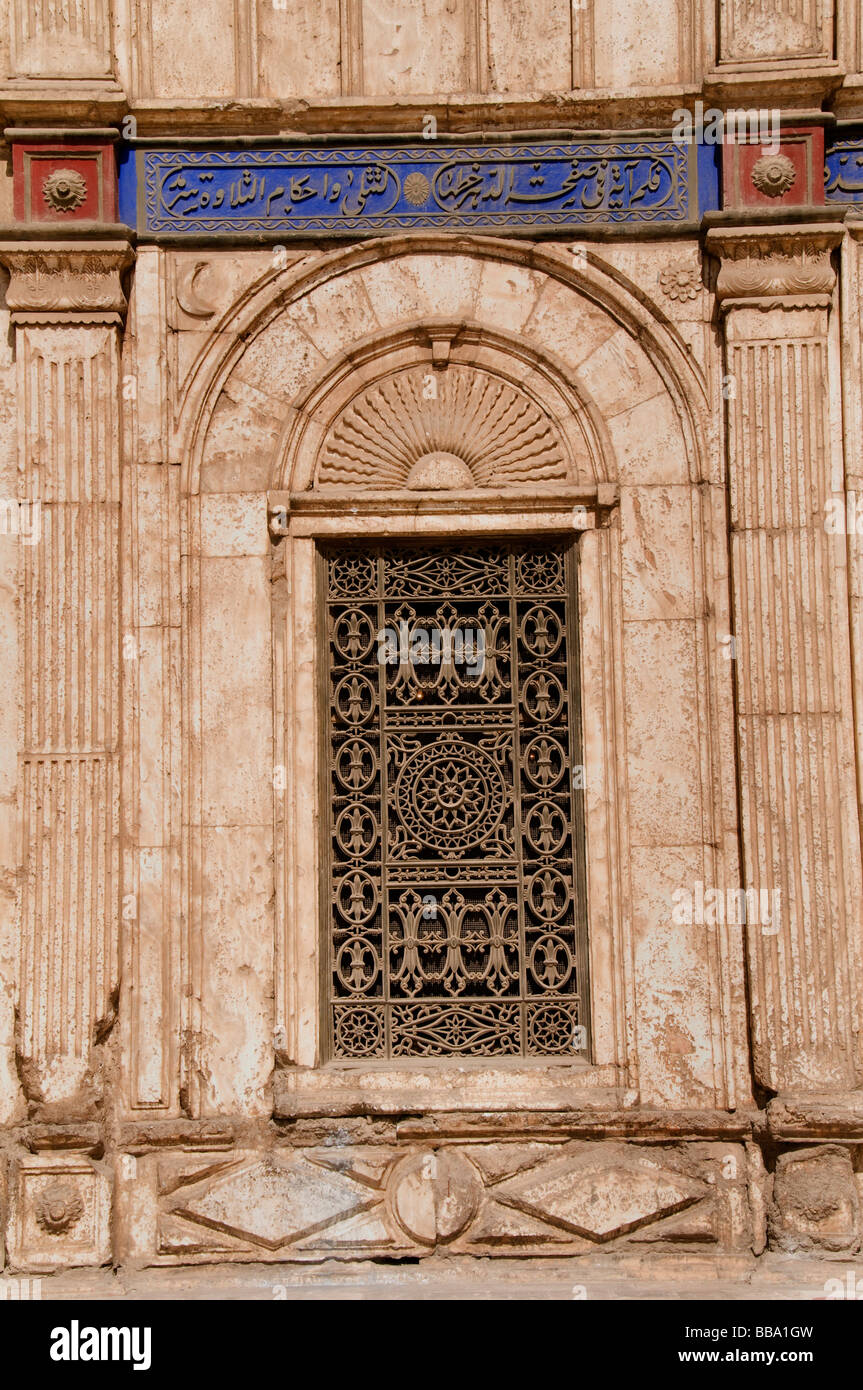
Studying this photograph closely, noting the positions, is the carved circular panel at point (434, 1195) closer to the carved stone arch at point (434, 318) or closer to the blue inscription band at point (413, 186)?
the carved stone arch at point (434, 318)

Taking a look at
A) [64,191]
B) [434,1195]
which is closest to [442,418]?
[64,191]

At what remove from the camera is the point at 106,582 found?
24.5 ft

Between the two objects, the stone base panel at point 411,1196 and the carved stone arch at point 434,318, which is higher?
the carved stone arch at point 434,318

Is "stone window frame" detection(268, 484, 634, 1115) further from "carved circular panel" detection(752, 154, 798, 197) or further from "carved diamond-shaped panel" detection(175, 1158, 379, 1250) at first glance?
"carved circular panel" detection(752, 154, 798, 197)

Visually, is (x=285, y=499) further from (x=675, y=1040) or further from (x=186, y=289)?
(x=675, y=1040)

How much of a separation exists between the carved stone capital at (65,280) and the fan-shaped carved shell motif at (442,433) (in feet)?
4.07

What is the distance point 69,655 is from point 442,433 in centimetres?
207

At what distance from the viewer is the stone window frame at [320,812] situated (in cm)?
736

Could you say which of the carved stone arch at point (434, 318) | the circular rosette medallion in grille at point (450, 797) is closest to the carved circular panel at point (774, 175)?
the carved stone arch at point (434, 318)

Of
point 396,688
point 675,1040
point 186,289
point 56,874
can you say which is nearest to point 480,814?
point 396,688

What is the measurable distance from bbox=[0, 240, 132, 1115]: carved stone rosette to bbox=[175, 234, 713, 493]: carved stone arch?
0.50 m

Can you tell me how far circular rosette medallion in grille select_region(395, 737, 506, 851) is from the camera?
7.61 metres
